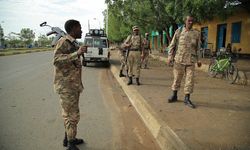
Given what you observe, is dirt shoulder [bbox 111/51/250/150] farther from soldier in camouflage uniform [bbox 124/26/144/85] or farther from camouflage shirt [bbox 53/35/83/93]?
camouflage shirt [bbox 53/35/83/93]

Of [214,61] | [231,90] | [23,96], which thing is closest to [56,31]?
[23,96]

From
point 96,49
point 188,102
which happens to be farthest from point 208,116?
point 96,49

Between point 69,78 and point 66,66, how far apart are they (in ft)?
0.58

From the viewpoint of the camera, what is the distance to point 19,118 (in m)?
5.47

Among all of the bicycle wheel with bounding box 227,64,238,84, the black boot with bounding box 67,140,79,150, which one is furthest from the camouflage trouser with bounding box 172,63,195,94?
the bicycle wheel with bounding box 227,64,238,84

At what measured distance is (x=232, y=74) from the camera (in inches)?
388

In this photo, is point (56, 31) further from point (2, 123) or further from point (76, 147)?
point (2, 123)

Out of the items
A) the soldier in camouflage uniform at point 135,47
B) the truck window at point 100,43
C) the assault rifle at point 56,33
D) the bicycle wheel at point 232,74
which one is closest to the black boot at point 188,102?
the soldier in camouflage uniform at point 135,47

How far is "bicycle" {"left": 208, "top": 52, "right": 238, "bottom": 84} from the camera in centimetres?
979

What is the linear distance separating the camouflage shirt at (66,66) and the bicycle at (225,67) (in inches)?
285

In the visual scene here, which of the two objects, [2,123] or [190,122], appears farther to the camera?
[2,123]

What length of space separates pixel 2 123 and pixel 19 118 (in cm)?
37

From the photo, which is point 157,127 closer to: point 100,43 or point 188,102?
point 188,102

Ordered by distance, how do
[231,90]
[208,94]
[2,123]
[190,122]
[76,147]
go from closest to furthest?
[76,147] → [190,122] → [2,123] → [208,94] → [231,90]
